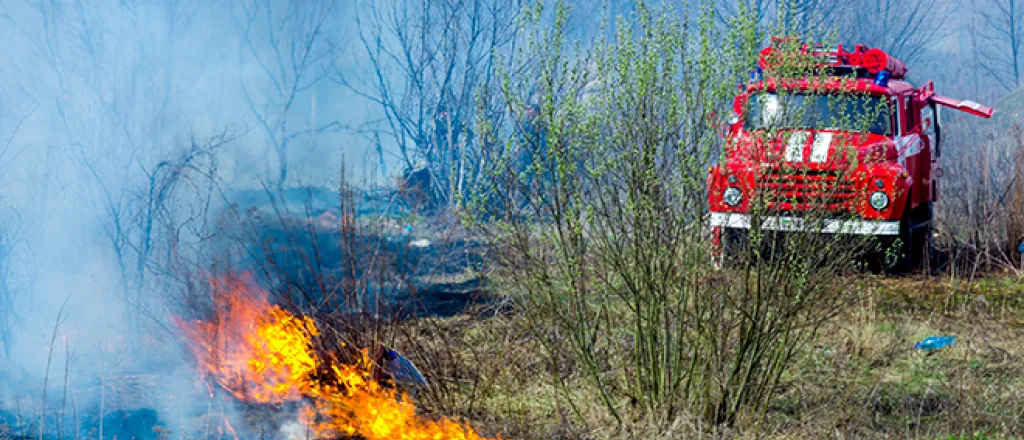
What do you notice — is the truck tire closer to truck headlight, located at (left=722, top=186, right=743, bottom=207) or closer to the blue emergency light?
the blue emergency light

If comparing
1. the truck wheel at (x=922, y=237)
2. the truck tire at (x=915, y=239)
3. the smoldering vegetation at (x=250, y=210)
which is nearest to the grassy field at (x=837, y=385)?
the smoldering vegetation at (x=250, y=210)

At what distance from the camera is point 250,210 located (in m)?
7.18

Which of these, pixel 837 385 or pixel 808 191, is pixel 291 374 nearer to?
pixel 808 191

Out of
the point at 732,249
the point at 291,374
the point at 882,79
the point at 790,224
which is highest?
the point at 882,79

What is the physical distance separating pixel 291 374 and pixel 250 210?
1.70 m

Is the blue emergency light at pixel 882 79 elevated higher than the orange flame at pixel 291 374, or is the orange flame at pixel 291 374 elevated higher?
the blue emergency light at pixel 882 79

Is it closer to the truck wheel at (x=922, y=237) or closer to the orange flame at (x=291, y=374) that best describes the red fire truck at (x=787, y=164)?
the orange flame at (x=291, y=374)

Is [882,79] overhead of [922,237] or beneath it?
overhead

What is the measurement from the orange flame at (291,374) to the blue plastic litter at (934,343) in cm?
382

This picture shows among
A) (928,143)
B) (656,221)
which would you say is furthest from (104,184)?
(928,143)

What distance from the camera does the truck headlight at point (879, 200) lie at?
9606 millimetres

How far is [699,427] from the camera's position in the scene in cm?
499

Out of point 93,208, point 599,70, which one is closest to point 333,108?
point 93,208

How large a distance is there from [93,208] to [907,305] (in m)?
8.50
